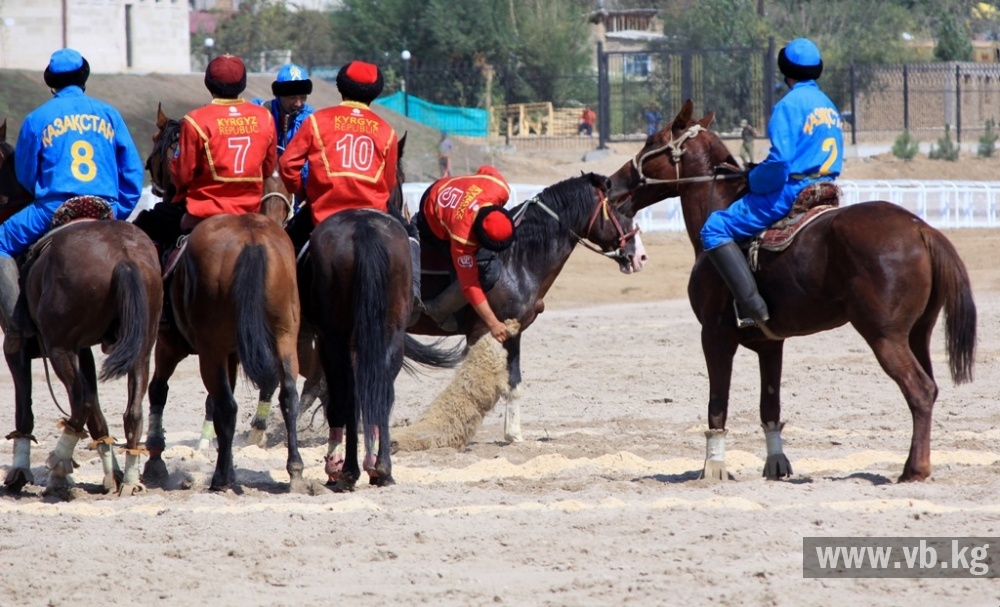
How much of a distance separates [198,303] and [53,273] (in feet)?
2.61

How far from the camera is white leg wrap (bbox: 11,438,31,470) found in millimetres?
7703

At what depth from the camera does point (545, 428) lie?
10227 mm

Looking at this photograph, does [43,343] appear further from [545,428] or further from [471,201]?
[545,428]

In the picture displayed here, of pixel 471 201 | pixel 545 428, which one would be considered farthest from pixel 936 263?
pixel 545 428

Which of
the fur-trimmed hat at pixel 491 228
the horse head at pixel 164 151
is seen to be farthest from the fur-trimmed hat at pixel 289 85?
the fur-trimmed hat at pixel 491 228

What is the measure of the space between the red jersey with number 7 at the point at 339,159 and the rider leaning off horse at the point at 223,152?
0.20 meters

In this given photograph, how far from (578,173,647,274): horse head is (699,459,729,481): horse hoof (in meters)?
2.38

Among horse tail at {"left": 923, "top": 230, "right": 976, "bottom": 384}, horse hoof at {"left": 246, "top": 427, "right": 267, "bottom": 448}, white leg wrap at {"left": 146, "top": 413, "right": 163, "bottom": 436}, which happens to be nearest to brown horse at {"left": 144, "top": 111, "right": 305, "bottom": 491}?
white leg wrap at {"left": 146, "top": 413, "right": 163, "bottom": 436}

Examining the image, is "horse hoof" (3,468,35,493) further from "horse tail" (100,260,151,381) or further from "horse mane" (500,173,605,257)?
"horse mane" (500,173,605,257)

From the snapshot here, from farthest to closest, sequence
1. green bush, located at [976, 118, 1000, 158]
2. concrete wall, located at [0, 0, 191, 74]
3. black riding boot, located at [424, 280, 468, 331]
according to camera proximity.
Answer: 1. concrete wall, located at [0, 0, 191, 74]
2. green bush, located at [976, 118, 1000, 158]
3. black riding boot, located at [424, 280, 468, 331]

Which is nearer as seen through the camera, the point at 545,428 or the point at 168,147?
the point at 168,147

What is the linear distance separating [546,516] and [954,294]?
251 cm

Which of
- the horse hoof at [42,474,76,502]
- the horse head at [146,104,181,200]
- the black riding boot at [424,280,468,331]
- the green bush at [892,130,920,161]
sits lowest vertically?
the horse hoof at [42,474,76,502]

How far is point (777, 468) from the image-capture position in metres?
7.79
